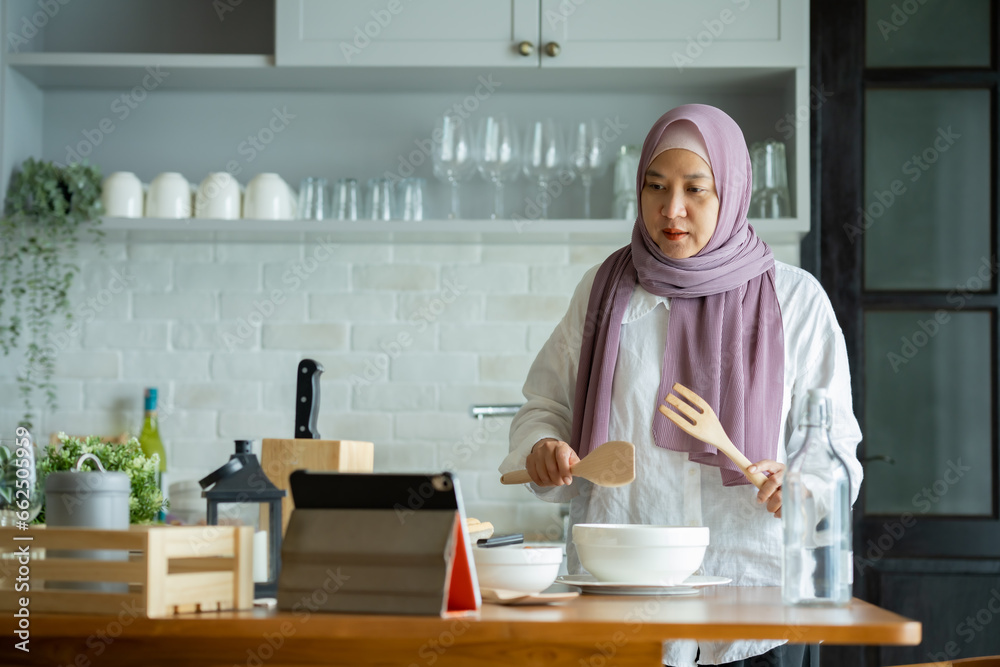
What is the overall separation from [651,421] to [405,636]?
0.91 m

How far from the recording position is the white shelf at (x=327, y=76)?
2.89 metres

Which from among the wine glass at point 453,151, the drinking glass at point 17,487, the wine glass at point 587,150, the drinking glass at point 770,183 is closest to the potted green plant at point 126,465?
the drinking glass at point 17,487

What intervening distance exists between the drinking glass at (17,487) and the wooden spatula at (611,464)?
0.61 m

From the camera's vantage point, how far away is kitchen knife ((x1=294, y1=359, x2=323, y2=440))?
1485mm

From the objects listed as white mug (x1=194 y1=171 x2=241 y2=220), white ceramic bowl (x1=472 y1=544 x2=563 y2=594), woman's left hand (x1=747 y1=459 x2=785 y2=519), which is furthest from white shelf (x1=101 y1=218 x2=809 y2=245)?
white ceramic bowl (x1=472 y1=544 x2=563 y2=594)

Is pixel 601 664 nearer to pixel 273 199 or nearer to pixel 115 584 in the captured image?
pixel 115 584

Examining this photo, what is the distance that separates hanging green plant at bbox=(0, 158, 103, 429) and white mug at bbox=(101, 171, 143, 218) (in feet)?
0.09

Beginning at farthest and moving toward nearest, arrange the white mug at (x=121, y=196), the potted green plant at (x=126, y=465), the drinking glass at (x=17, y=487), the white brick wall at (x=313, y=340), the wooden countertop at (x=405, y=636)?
1. the white brick wall at (x=313, y=340)
2. the white mug at (x=121, y=196)
3. the potted green plant at (x=126, y=465)
4. the drinking glass at (x=17, y=487)
5. the wooden countertop at (x=405, y=636)

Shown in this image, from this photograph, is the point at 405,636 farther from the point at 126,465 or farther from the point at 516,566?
the point at 126,465

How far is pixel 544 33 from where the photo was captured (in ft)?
9.30

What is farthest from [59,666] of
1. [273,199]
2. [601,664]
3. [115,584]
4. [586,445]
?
[273,199]

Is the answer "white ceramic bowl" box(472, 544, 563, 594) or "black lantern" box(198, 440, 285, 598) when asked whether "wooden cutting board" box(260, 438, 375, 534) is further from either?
"white ceramic bowl" box(472, 544, 563, 594)

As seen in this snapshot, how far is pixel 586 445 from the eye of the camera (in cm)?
175

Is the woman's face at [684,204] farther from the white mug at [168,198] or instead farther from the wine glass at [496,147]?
the white mug at [168,198]
